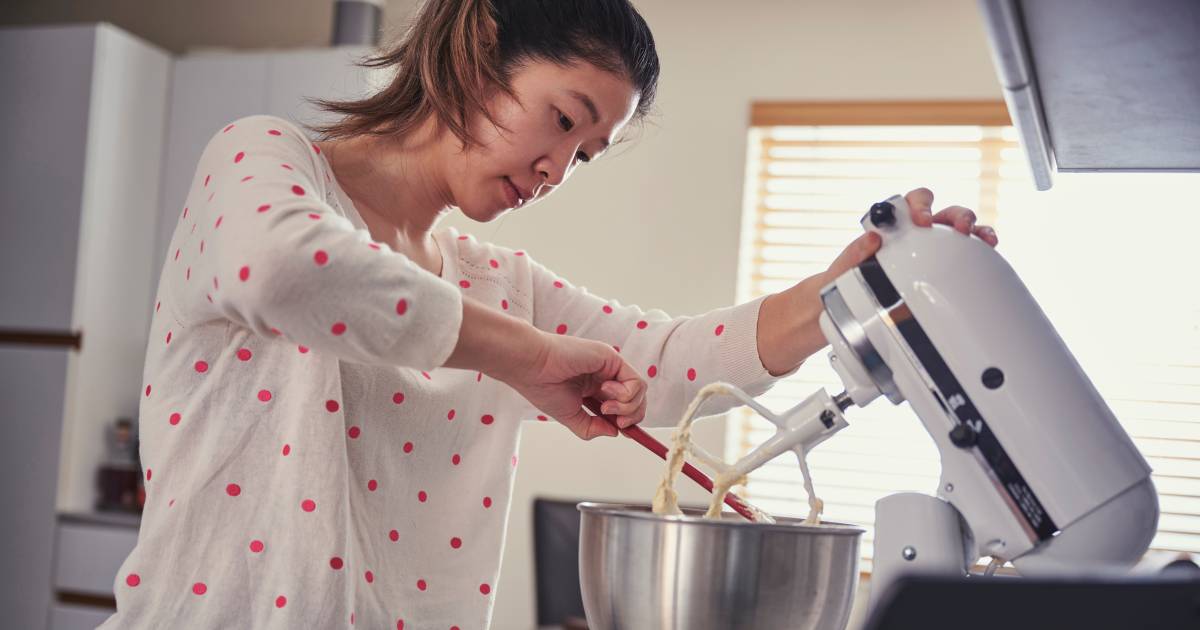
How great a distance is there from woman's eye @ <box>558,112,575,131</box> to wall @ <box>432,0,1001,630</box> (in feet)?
7.58

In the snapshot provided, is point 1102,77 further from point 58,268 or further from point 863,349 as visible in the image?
point 58,268

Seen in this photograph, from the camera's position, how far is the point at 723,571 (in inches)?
30.7

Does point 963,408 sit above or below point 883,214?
below

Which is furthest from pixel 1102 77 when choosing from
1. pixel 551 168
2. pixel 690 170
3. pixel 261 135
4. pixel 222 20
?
pixel 222 20

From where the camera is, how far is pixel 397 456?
3.54 ft

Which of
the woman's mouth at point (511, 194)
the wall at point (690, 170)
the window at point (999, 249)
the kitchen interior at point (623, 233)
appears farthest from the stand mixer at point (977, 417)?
the wall at point (690, 170)

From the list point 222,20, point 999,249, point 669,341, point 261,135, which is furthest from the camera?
point 222,20

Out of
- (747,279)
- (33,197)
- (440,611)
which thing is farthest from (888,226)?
(33,197)

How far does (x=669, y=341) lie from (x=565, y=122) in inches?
11.4

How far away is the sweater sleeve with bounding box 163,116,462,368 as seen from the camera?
780 millimetres

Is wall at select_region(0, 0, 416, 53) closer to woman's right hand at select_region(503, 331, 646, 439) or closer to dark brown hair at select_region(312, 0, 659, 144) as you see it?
dark brown hair at select_region(312, 0, 659, 144)

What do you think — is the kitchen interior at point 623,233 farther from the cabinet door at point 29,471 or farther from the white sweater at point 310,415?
the white sweater at point 310,415

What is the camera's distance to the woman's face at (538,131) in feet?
3.51

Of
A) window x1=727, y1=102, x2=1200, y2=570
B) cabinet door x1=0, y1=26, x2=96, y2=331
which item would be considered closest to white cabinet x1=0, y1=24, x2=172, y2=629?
cabinet door x1=0, y1=26, x2=96, y2=331
